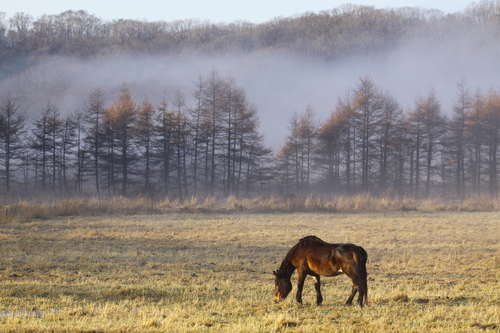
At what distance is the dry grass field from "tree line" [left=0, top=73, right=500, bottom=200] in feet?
83.5

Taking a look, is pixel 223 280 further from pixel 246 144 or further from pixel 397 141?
pixel 397 141

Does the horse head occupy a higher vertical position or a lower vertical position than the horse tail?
lower

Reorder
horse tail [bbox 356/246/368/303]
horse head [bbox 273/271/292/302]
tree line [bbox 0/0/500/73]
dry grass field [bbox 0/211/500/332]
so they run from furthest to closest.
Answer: tree line [bbox 0/0/500/73]
horse head [bbox 273/271/292/302]
horse tail [bbox 356/246/368/303]
dry grass field [bbox 0/211/500/332]

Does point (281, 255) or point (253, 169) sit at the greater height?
point (253, 169)

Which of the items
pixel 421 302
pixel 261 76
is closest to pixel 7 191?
pixel 421 302

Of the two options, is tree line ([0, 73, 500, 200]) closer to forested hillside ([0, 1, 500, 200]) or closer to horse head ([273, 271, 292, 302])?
forested hillside ([0, 1, 500, 200])

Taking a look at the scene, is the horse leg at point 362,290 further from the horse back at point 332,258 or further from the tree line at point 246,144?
the tree line at point 246,144

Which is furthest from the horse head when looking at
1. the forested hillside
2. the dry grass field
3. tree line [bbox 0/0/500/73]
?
tree line [bbox 0/0/500/73]

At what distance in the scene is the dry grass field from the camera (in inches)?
234

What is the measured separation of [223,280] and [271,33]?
144655 millimetres

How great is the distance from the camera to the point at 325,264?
669 centimetres

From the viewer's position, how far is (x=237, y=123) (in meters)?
42.8

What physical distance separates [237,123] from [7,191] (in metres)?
24.1

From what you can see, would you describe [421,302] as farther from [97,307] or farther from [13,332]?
[13,332]
